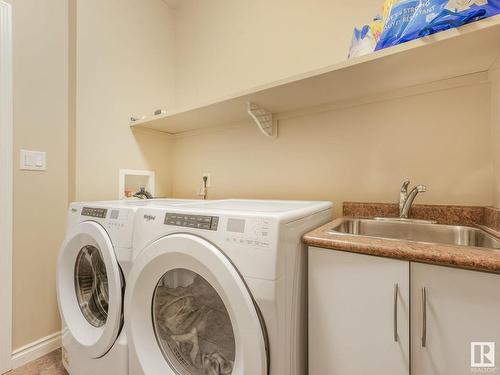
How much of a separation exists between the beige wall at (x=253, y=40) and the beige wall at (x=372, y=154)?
0.38 m

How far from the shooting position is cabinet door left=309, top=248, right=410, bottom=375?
71 centimetres

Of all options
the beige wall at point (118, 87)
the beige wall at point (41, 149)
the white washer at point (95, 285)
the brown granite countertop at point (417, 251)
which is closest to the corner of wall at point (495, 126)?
the brown granite countertop at point (417, 251)

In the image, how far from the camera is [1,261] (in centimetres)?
138

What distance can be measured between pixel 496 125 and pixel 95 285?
209 cm

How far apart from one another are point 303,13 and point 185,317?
6.11ft

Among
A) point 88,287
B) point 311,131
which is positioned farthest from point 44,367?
point 311,131

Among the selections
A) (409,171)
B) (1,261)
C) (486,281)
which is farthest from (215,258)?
(1,261)

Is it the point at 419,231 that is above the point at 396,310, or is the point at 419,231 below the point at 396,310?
above

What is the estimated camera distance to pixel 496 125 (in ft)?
3.37

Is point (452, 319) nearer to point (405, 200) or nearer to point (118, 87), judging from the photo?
point (405, 200)

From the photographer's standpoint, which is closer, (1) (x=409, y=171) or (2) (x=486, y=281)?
(2) (x=486, y=281)

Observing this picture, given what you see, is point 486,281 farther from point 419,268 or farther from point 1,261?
point 1,261

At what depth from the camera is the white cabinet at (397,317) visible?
629mm

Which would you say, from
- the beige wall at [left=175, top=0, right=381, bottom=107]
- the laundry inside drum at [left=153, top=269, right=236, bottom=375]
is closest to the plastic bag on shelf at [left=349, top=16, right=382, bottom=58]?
the beige wall at [left=175, top=0, right=381, bottom=107]
